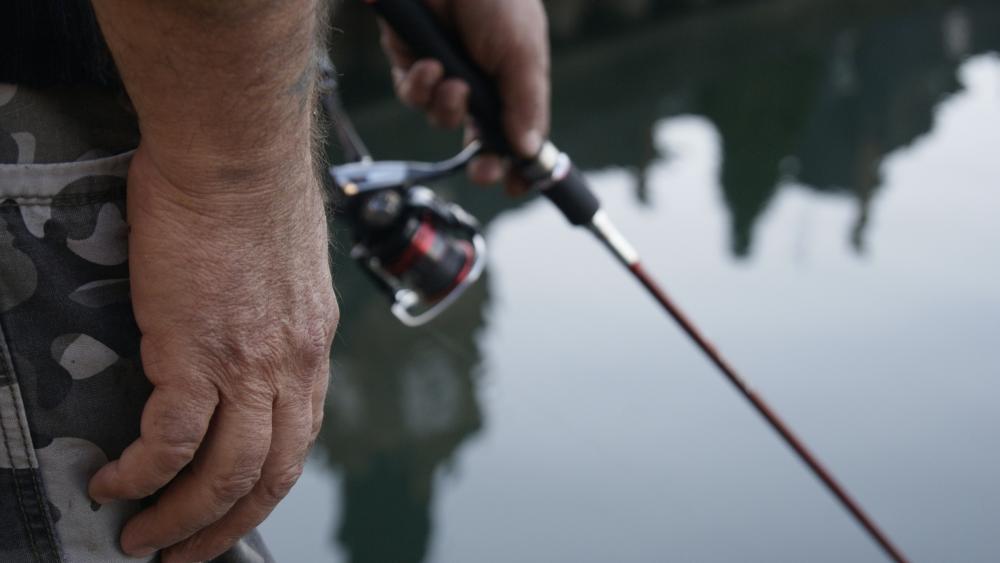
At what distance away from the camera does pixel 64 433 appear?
726 mm

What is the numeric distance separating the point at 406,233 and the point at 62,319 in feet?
2.51

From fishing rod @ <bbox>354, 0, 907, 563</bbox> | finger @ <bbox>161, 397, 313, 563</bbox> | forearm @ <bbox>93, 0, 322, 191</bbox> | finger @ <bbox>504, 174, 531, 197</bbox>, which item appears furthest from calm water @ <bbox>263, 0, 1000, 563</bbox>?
forearm @ <bbox>93, 0, 322, 191</bbox>

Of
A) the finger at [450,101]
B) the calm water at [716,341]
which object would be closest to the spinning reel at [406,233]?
the finger at [450,101]

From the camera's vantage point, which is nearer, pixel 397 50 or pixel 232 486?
pixel 232 486

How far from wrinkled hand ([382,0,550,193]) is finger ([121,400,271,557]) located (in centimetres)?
62

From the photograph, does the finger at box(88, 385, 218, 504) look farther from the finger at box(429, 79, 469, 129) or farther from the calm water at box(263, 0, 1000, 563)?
the calm water at box(263, 0, 1000, 563)

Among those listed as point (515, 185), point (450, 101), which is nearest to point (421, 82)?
point (450, 101)

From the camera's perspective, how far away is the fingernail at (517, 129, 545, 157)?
1.28m

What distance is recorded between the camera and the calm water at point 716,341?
1.51 m

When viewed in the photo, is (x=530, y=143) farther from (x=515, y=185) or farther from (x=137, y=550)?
(x=137, y=550)

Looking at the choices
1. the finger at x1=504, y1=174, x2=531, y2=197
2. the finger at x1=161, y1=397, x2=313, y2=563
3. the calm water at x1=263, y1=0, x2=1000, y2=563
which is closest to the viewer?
the finger at x1=161, y1=397, x2=313, y2=563

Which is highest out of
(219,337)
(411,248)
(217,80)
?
(217,80)

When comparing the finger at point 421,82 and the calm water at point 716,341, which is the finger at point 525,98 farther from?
the calm water at point 716,341

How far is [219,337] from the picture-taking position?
69 centimetres
